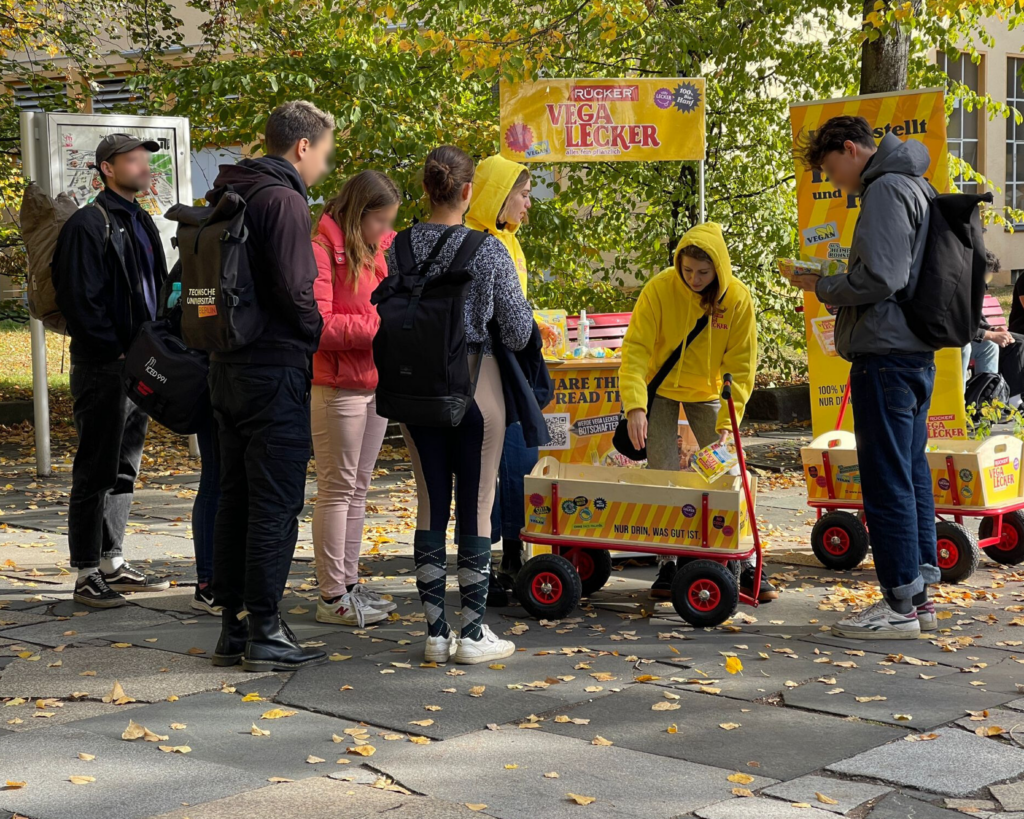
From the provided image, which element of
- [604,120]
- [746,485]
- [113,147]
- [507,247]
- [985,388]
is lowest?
[746,485]

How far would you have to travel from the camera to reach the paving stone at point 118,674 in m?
4.91

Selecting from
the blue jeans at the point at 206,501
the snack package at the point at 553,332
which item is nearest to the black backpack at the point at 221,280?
the blue jeans at the point at 206,501

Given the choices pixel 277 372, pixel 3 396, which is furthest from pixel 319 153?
pixel 3 396

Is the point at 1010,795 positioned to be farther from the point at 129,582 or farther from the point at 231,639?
the point at 129,582

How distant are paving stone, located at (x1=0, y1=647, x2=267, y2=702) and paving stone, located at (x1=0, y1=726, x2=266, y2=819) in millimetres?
556

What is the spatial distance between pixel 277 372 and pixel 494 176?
1.67m

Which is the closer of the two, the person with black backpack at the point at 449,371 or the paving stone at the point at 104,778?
the paving stone at the point at 104,778

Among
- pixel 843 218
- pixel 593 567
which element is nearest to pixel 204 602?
pixel 593 567

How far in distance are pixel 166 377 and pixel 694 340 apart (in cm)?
253

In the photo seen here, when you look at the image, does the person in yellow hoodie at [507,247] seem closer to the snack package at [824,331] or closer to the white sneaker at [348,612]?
the white sneaker at [348,612]

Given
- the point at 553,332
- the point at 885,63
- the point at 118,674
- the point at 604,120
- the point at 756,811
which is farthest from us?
the point at 885,63

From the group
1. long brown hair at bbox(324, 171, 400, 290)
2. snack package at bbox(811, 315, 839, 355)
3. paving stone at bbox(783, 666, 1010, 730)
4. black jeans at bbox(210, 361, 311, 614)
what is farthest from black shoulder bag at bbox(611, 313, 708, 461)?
snack package at bbox(811, 315, 839, 355)

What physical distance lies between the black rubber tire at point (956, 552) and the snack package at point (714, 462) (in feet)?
4.78

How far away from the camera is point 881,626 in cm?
567
